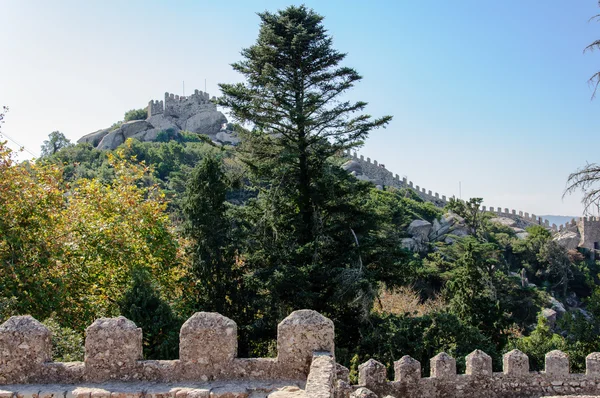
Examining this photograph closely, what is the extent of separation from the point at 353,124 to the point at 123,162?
7.12 metres

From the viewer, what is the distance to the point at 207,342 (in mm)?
5191

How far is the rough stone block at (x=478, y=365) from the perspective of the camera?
10.1m

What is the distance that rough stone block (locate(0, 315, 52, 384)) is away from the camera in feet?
16.8

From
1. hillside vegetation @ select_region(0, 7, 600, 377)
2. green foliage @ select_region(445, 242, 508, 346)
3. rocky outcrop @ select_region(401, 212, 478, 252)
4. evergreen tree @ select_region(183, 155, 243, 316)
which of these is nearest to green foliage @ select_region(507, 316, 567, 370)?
hillside vegetation @ select_region(0, 7, 600, 377)

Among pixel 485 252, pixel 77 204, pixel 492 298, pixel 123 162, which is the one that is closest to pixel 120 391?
pixel 77 204

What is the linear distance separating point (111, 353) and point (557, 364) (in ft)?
29.4

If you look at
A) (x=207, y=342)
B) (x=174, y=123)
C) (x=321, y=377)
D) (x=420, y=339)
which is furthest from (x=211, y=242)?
(x=174, y=123)

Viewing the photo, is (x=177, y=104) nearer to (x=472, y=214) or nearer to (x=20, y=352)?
(x=472, y=214)

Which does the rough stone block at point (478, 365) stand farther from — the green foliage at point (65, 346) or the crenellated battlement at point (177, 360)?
the green foliage at point (65, 346)

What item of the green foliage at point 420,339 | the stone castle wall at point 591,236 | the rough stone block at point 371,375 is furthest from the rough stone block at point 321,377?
the stone castle wall at point 591,236

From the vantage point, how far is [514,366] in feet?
33.9

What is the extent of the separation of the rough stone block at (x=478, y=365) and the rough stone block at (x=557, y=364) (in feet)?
4.25

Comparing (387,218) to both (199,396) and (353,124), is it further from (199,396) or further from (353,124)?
(199,396)

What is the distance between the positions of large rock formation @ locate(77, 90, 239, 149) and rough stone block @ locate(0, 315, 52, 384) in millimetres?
53080
